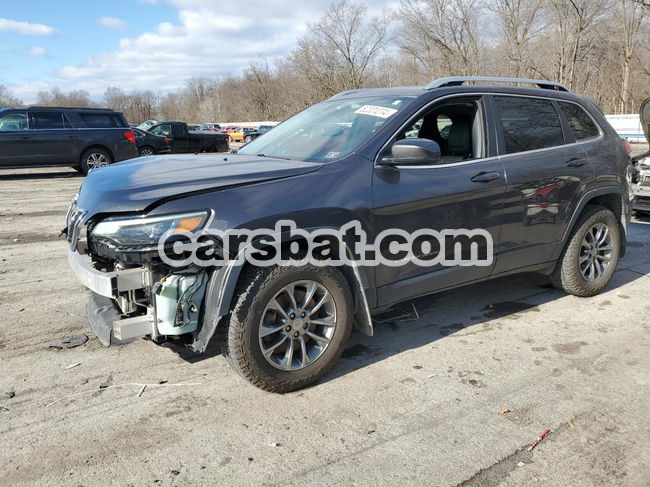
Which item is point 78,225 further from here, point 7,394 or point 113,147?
point 113,147

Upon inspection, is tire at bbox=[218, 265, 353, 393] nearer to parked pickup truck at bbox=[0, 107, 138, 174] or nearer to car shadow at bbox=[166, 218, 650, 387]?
car shadow at bbox=[166, 218, 650, 387]

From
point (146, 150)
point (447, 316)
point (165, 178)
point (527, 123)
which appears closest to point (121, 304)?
point (165, 178)

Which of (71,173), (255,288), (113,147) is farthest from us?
(71,173)

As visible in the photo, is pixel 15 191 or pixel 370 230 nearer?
pixel 370 230

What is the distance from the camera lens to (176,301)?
297 cm

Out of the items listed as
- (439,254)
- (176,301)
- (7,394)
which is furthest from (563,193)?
(7,394)

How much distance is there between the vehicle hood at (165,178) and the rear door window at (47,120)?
476 inches

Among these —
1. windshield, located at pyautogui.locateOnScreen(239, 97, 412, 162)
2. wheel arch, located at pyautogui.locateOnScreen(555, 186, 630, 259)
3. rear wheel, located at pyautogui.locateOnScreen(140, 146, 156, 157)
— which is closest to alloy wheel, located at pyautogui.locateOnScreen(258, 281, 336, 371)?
windshield, located at pyautogui.locateOnScreen(239, 97, 412, 162)

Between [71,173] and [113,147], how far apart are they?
7.77 ft

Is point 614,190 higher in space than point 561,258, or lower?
higher

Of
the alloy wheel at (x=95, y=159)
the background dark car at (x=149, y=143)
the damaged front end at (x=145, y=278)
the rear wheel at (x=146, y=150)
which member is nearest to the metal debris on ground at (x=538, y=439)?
the damaged front end at (x=145, y=278)

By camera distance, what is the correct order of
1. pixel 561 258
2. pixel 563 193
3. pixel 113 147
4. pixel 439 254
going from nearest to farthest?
pixel 439 254 < pixel 563 193 < pixel 561 258 < pixel 113 147

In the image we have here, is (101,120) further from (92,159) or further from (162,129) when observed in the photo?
(162,129)

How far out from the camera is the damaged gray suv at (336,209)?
3.00 metres
